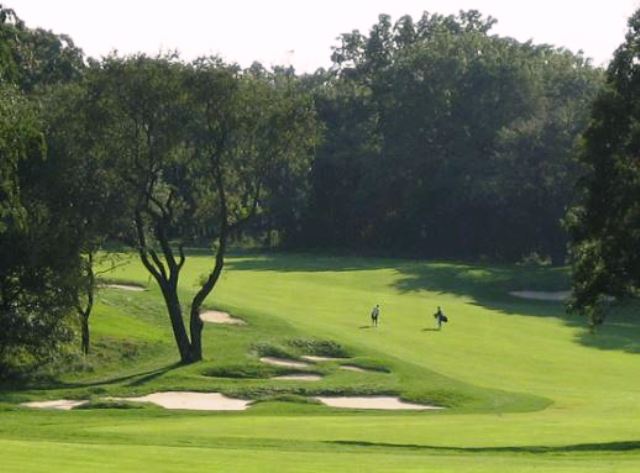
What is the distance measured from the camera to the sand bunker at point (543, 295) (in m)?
84.1

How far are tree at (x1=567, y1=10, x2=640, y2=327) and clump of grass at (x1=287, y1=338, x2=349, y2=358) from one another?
16706 millimetres

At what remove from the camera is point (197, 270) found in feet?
271

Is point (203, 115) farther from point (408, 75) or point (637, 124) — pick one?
point (408, 75)

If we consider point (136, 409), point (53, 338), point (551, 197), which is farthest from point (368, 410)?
point (551, 197)

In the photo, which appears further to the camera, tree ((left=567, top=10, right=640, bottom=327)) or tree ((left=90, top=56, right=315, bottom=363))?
tree ((left=90, top=56, right=315, bottom=363))

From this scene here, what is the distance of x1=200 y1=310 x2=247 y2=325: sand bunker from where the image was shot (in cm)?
5725

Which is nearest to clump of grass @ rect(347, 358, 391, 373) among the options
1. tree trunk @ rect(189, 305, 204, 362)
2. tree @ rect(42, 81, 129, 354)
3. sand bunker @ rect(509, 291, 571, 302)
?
tree trunk @ rect(189, 305, 204, 362)

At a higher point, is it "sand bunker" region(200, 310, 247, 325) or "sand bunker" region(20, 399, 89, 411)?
"sand bunker" region(200, 310, 247, 325)

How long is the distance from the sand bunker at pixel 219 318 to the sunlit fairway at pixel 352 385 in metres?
0.47

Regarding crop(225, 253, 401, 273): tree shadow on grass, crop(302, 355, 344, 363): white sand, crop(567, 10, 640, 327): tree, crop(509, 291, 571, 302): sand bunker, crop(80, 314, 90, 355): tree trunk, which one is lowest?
crop(302, 355, 344, 363): white sand

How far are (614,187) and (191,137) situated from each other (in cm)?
1898

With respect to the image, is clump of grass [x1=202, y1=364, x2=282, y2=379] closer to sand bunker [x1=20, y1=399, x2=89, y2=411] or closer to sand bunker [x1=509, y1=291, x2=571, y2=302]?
sand bunker [x1=20, y1=399, x2=89, y2=411]

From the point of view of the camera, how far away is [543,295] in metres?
85.3

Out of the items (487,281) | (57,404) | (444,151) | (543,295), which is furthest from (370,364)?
(444,151)
